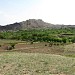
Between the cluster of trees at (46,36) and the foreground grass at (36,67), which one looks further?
the cluster of trees at (46,36)

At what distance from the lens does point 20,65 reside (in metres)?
35.7

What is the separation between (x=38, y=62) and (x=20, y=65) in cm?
328

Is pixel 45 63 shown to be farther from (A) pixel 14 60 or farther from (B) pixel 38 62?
(A) pixel 14 60

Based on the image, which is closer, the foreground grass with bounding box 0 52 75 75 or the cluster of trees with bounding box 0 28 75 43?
the foreground grass with bounding box 0 52 75 75

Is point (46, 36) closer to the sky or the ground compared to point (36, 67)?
closer to the sky

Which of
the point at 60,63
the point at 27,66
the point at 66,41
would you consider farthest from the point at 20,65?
the point at 66,41

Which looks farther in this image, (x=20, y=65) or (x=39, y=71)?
(x=20, y=65)

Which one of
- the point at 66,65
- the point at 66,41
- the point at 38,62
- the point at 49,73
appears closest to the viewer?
the point at 49,73

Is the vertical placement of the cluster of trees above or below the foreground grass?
above

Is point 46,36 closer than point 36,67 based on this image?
No

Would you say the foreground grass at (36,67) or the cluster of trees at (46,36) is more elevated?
the cluster of trees at (46,36)

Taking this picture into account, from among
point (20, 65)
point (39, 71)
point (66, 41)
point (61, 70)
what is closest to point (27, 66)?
point (20, 65)

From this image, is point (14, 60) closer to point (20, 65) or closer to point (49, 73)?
point (20, 65)

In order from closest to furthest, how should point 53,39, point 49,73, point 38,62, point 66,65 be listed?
point 49,73 < point 66,65 < point 38,62 < point 53,39
